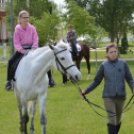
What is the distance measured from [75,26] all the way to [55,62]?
16.0 m

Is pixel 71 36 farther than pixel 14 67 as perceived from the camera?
Yes

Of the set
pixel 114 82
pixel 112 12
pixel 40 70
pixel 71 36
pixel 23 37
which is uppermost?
pixel 112 12

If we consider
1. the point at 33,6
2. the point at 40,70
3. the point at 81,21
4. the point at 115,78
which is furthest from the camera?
the point at 33,6

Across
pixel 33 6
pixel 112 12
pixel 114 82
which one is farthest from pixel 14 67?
pixel 33 6

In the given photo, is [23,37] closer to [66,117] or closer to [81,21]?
[66,117]

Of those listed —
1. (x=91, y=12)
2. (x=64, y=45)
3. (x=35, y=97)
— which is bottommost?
(x=35, y=97)

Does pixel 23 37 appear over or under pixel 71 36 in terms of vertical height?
under

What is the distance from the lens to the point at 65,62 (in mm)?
4699

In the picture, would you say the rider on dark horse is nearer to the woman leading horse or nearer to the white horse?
the white horse

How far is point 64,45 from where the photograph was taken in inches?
189

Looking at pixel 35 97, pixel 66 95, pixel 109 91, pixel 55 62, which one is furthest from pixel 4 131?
pixel 66 95

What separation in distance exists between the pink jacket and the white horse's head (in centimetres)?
107

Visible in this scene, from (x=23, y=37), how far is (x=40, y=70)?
111 cm

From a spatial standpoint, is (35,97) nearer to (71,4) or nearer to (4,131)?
(4,131)
